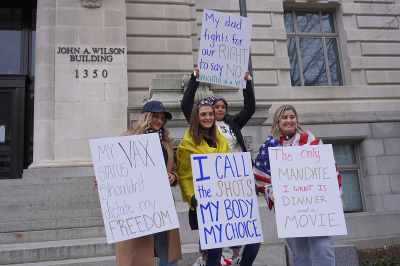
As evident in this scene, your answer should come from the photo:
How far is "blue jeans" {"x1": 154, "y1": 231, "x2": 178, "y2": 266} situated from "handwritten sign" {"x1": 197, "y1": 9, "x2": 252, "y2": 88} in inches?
85.2

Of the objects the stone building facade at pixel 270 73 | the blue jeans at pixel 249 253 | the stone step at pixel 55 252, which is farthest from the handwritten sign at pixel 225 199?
the stone building facade at pixel 270 73

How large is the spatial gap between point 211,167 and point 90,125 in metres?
8.64

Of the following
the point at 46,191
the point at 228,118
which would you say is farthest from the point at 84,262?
the point at 46,191

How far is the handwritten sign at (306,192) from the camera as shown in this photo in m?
3.41

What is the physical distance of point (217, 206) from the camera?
11.6 ft

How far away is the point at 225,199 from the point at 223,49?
2313 millimetres

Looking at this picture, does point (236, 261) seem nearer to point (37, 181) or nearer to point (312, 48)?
point (37, 181)

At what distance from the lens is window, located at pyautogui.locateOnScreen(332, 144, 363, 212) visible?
1223 centimetres

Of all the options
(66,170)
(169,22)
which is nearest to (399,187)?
(169,22)

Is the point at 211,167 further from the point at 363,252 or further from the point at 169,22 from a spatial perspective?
the point at 169,22

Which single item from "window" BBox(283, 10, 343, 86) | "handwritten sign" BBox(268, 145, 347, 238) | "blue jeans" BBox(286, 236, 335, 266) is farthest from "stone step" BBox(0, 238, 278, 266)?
"window" BBox(283, 10, 343, 86)

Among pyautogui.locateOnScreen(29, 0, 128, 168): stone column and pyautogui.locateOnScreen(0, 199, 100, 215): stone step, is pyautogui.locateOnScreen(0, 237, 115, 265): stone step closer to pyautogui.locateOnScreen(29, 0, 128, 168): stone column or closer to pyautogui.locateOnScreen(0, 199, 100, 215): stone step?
pyautogui.locateOnScreen(0, 199, 100, 215): stone step

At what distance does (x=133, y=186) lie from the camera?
330 centimetres

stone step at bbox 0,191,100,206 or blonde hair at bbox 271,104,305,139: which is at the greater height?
blonde hair at bbox 271,104,305,139
